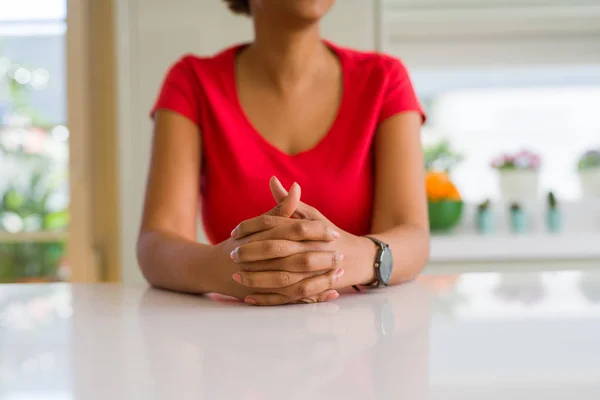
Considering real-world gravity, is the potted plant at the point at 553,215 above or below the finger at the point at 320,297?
below

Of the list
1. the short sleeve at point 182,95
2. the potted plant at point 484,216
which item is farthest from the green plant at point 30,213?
the potted plant at point 484,216

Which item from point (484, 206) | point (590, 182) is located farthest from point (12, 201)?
point (590, 182)

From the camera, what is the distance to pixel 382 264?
0.94 meters

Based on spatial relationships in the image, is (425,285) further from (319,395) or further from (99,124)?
(99,124)

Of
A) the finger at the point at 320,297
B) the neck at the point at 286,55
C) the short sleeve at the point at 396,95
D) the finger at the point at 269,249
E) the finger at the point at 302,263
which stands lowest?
the finger at the point at 320,297

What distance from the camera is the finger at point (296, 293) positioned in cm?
83

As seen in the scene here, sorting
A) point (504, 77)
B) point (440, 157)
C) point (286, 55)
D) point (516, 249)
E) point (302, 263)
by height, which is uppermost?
point (504, 77)

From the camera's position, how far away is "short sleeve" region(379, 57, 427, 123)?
4.31 ft

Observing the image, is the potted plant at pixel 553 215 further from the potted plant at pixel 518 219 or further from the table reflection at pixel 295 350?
the table reflection at pixel 295 350

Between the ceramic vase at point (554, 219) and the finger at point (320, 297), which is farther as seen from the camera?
the ceramic vase at point (554, 219)

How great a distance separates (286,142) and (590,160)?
1.96 meters

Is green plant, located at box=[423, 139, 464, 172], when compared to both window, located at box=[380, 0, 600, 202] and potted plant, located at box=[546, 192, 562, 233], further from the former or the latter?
→ potted plant, located at box=[546, 192, 562, 233]

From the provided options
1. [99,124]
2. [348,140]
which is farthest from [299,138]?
[99,124]

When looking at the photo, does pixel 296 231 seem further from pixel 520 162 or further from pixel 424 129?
pixel 424 129
